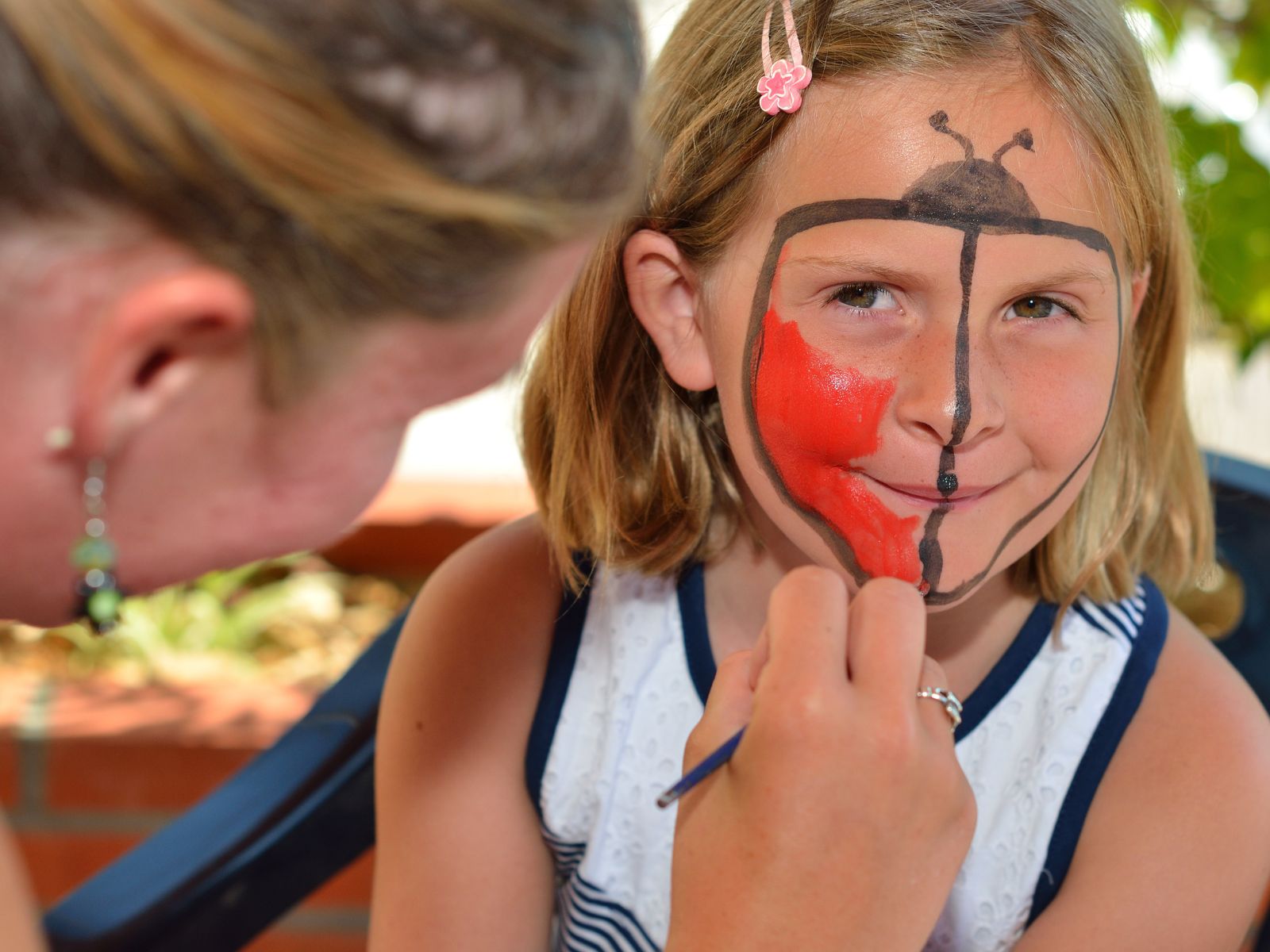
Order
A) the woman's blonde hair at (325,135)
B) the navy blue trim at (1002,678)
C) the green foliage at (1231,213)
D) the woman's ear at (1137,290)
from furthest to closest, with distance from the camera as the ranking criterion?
1. the green foliage at (1231,213)
2. the navy blue trim at (1002,678)
3. the woman's ear at (1137,290)
4. the woman's blonde hair at (325,135)

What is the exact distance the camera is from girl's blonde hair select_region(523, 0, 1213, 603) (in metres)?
1.04

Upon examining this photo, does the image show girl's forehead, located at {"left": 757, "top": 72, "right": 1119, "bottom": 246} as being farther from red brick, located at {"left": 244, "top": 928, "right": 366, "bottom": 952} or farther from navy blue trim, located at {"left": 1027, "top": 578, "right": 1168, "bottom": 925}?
red brick, located at {"left": 244, "top": 928, "right": 366, "bottom": 952}

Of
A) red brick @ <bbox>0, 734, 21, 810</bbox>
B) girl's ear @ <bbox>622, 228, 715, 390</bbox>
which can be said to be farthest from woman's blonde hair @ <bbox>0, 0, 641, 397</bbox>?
red brick @ <bbox>0, 734, 21, 810</bbox>

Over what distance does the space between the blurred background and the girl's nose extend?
552 millimetres

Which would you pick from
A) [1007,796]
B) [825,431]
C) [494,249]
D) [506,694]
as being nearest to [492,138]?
[494,249]

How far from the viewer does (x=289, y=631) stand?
2.29m

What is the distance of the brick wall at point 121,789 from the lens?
72.7 inches

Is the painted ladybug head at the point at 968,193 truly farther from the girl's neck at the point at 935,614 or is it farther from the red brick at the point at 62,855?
the red brick at the point at 62,855

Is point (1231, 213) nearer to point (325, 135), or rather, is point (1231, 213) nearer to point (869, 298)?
point (869, 298)

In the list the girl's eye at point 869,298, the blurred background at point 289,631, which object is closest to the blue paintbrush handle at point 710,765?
the girl's eye at point 869,298

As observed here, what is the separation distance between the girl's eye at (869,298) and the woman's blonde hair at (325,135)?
349 millimetres

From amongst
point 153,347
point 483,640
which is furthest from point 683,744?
point 153,347

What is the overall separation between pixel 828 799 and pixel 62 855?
1.41m

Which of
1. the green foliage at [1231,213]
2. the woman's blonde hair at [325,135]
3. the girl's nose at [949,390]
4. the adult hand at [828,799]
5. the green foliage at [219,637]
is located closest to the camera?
the woman's blonde hair at [325,135]
